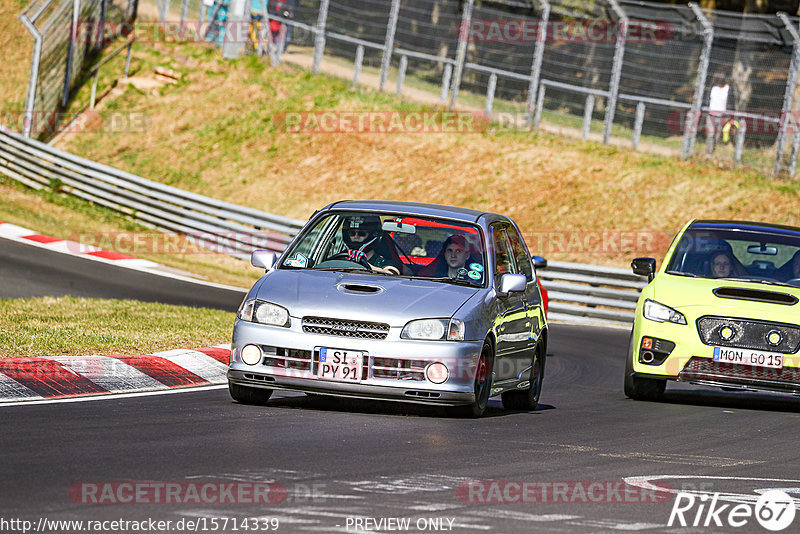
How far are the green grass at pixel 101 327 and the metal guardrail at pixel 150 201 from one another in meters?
9.09

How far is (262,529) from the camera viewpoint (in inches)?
214

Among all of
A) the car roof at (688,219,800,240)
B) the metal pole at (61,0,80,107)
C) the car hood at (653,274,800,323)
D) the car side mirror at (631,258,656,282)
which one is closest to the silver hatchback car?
the car hood at (653,274,800,323)

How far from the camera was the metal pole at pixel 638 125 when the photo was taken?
2941cm

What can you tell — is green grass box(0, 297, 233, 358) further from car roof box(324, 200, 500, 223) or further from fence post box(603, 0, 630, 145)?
fence post box(603, 0, 630, 145)

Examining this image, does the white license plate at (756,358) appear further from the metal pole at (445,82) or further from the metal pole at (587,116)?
the metal pole at (445,82)

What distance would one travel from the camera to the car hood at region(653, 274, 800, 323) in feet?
38.1

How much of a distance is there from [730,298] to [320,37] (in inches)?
998

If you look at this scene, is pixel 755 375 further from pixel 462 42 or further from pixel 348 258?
pixel 462 42

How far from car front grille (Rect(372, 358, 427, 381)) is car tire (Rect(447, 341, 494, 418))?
0.45m

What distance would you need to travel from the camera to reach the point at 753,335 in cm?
1159

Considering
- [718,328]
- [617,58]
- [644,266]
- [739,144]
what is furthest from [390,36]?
[718,328]

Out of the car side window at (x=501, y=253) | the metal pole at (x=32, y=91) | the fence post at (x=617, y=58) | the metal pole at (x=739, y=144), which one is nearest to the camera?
the car side window at (x=501, y=253)

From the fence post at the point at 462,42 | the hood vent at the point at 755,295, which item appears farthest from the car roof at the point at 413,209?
the fence post at the point at 462,42

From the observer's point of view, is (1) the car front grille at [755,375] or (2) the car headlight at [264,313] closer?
(2) the car headlight at [264,313]
